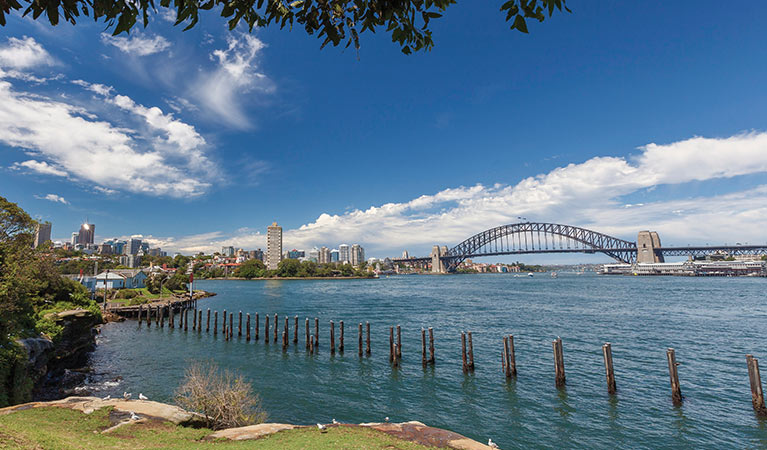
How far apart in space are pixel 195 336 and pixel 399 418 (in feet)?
84.0

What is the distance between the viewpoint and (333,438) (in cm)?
Answer: 870

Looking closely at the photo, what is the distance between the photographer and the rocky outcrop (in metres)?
15.6

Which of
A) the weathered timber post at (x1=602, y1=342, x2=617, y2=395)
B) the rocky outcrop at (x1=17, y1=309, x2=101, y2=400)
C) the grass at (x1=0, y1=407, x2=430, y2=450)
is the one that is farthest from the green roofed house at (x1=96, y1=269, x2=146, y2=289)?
the weathered timber post at (x1=602, y1=342, x2=617, y2=395)

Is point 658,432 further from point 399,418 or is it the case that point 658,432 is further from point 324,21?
point 324,21

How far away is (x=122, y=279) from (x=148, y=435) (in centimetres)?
6148

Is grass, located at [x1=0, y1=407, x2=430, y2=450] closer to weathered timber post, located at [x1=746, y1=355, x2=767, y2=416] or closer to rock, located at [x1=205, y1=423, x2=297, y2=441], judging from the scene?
→ rock, located at [x1=205, y1=423, x2=297, y2=441]

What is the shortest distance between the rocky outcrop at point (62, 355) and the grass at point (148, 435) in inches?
338

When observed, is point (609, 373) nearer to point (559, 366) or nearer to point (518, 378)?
point (559, 366)

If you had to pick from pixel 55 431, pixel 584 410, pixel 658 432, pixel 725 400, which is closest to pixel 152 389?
pixel 55 431

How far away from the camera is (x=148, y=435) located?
8.70 m

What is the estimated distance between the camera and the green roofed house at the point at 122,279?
55125 millimetres

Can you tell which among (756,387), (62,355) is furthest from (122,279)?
(756,387)

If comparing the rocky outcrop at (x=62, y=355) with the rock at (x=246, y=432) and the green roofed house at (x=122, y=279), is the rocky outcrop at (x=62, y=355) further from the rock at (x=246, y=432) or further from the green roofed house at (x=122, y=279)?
the green roofed house at (x=122, y=279)

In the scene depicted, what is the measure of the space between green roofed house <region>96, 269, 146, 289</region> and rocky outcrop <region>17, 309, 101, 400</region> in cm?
3687
